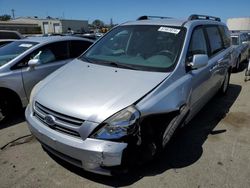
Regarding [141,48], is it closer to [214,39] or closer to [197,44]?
[197,44]

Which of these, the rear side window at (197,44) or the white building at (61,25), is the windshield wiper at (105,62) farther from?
the white building at (61,25)

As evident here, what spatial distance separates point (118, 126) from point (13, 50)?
3.66m

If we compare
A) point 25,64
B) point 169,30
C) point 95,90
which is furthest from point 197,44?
point 25,64

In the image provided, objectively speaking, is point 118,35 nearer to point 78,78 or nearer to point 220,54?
point 78,78

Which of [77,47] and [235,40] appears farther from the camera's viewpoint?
[235,40]

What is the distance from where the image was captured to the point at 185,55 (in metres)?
3.49

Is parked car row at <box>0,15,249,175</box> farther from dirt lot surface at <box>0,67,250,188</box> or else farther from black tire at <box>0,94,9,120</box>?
dirt lot surface at <box>0,67,250,188</box>

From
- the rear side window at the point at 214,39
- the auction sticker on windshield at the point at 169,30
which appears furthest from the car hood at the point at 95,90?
the rear side window at the point at 214,39

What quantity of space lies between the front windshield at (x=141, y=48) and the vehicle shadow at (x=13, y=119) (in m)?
1.79

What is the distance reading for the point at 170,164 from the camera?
326 cm

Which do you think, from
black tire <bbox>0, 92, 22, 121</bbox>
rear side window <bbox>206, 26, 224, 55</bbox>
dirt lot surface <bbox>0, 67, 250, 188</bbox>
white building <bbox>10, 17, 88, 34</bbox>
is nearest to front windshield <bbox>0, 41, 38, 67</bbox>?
black tire <bbox>0, 92, 22, 121</bbox>

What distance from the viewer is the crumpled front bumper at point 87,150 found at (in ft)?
8.16

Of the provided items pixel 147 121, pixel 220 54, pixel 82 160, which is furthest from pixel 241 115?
pixel 82 160

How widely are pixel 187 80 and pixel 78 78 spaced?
1.42 meters
